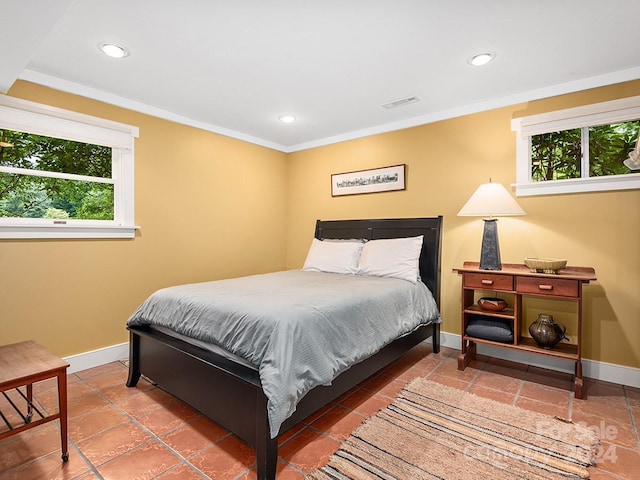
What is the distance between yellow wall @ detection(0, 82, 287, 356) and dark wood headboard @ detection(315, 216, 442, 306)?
3.60 feet

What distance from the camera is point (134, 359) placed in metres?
2.58

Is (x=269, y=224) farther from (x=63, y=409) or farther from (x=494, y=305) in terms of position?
(x=63, y=409)

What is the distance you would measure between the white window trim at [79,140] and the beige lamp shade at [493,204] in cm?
314

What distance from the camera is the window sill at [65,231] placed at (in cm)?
261

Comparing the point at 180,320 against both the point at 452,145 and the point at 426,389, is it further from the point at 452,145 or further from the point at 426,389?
the point at 452,145

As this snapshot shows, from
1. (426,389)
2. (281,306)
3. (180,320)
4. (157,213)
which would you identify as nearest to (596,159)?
(426,389)

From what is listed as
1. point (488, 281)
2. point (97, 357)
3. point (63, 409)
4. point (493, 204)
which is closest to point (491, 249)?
point (488, 281)

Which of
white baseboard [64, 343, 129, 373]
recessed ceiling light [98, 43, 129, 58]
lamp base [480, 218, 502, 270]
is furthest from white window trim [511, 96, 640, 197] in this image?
white baseboard [64, 343, 129, 373]

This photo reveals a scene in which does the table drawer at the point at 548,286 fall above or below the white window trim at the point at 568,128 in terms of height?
below

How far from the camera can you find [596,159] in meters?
2.87

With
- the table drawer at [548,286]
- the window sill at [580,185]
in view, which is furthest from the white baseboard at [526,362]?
the window sill at [580,185]

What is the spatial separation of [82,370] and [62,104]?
2.29 meters

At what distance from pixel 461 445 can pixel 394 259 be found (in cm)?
175

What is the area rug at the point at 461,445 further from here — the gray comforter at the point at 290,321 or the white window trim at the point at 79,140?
the white window trim at the point at 79,140
